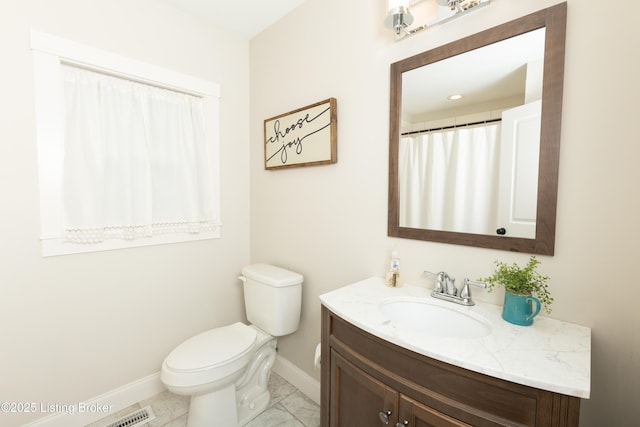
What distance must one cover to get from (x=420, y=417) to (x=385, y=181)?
0.97 metres

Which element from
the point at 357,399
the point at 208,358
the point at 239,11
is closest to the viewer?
the point at 357,399

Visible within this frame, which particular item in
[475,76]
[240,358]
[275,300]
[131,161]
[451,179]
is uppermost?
[475,76]

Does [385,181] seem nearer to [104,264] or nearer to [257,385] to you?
[257,385]

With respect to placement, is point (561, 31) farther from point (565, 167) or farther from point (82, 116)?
point (82, 116)

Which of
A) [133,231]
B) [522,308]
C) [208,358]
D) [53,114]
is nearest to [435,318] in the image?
[522,308]

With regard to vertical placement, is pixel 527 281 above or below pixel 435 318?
above

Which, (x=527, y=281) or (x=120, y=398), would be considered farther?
(x=120, y=398)

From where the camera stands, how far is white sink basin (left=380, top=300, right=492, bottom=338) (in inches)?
41.3

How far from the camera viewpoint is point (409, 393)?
0.86 meters

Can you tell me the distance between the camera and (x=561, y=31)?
3.11 ft

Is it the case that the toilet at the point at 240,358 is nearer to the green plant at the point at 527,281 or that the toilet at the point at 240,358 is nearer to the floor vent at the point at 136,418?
the floor vent at the point at 136,418

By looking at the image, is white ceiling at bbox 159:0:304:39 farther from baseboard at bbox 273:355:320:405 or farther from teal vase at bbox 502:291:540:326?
baseboard at bbox 273:355:320:405

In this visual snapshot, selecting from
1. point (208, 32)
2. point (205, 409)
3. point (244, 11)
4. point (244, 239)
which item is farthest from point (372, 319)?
point (208, 32)

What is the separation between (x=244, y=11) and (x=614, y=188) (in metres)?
2.17
